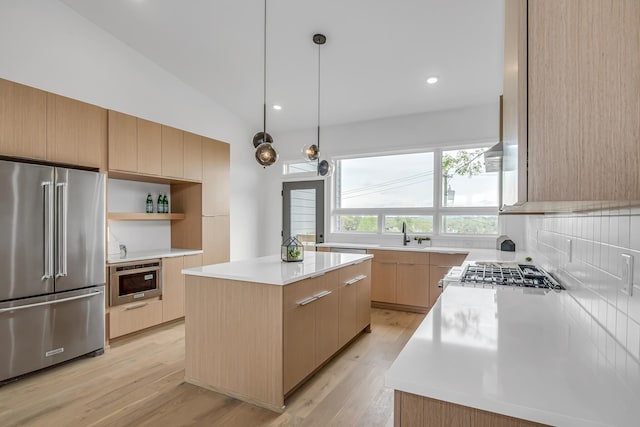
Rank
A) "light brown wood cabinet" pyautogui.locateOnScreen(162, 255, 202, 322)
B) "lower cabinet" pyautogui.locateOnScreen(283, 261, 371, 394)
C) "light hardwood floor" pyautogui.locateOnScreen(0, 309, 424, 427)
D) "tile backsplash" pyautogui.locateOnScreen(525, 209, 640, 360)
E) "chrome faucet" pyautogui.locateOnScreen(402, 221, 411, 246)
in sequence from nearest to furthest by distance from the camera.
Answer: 1. "tile backsplash" pyautogui.locateOnScreen(525, 209, 640, 360)
2. "light hardwood floor" pyautogui.locateOnScreen(0, 309, 424, 427)
3. "lower cabinet" pyautogui.locateOnScreen(283, 261, 371, 394)
4. "light brown wood cabinet" pyautogui.locateOnScreen(162, 255, 202, 322)
5. "chrome faucet" pyautogui.locateOnScreen(402, 221, 411, 246)

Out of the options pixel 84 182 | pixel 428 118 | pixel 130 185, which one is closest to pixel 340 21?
pixel 428 118

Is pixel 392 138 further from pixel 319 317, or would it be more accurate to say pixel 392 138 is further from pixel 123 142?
pixel 123 142

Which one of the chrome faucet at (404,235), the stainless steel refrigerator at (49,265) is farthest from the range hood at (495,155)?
the stainless steel refrigerator at (49,265)

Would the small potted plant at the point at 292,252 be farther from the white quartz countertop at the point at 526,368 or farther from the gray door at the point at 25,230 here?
the gray door at the point at 25,230

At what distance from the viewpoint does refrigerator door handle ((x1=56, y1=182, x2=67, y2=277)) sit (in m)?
2.87

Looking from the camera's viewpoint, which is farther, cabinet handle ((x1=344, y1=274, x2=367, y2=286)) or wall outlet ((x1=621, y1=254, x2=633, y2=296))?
cabinet handle ((x1=344, y1=274, x2=367, y2=286))

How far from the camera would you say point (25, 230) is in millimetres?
2672

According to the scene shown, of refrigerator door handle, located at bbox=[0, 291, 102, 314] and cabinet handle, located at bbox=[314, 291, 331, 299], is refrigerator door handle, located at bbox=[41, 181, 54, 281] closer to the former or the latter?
refrigerator door handle, located at bbox=[0, 291, 102, 314]

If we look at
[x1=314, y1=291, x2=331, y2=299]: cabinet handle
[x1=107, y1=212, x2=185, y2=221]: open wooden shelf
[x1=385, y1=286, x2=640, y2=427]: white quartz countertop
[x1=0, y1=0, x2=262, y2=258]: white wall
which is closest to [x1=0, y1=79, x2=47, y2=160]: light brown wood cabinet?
[x1=0, y1=0, x2=262, y2=258]: white wall

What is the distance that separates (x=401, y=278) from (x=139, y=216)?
342cm

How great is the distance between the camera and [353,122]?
5.43 metres

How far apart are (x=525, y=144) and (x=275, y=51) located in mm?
3622

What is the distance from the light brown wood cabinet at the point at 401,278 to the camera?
4387mm

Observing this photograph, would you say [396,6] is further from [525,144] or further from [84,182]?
[84,182]
